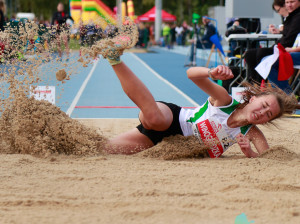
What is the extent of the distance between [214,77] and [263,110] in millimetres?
648

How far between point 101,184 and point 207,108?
1400 millimetres

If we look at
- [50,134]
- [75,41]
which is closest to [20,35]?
[75,41]

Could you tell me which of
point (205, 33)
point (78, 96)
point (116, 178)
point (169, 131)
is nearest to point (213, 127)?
point (169, 131)

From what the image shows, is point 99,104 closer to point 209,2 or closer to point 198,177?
point 198,177

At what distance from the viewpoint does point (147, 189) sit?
327cm

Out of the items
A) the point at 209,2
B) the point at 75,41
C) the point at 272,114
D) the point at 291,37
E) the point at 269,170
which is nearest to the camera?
the point at 269,170

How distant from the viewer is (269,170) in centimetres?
383

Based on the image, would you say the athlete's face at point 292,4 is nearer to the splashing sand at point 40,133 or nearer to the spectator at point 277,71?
the spectator at point 277,71

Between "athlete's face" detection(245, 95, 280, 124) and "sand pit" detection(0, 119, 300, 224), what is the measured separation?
35 centimetres

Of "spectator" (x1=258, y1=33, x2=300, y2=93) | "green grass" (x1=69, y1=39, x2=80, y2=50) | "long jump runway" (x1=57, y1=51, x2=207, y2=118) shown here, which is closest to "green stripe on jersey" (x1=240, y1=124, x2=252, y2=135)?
"green grass" (x1=69, y1=39, x2=80, y2=50)

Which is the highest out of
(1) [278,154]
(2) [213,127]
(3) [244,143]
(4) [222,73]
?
(4) [222,73]

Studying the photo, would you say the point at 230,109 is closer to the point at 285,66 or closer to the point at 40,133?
the point at 40,133

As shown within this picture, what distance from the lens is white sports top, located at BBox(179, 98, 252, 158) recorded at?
171 inches

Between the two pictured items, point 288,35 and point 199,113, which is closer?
point 199,113
